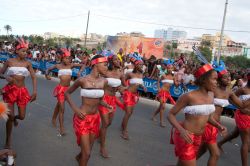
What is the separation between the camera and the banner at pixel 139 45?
3294 centimetres

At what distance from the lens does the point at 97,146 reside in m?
6.63

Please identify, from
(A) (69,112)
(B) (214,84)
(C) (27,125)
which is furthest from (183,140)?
(A) (69,112)

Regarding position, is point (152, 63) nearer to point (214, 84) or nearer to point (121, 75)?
point (121, 75)

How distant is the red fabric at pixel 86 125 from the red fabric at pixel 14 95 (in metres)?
1.77

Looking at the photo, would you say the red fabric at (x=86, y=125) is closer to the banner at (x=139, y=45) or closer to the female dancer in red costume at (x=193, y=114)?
the female dancer in red costume at (x=193, y=114)

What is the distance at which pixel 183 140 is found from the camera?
13.4 ft

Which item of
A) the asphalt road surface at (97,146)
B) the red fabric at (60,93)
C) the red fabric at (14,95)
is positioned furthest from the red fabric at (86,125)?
the red fabric at (60,93)

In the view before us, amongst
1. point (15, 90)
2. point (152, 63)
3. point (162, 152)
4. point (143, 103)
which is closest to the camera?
point (15, 90)

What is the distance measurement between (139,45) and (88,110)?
29.3 meters

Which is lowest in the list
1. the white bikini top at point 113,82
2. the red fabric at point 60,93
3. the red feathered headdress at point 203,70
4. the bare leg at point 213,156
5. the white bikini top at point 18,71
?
the bare leg at point 213,156

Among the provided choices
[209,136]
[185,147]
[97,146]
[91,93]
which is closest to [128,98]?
[97,146]

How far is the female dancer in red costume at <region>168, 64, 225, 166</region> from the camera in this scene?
4059 millimetres

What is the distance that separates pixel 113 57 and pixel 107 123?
1.53 metres

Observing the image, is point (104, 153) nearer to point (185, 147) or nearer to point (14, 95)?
point (14, 95)
